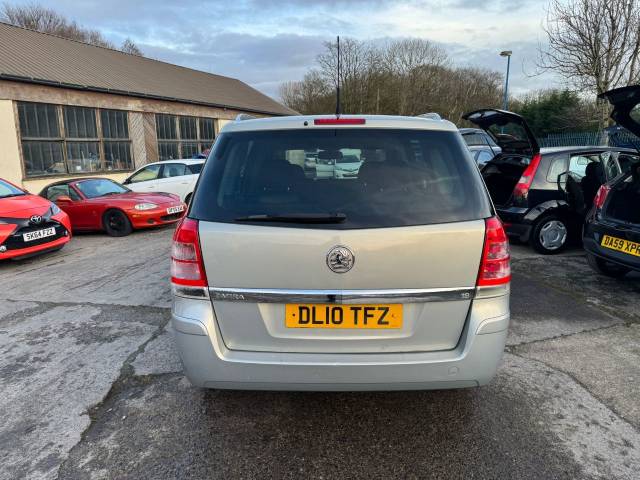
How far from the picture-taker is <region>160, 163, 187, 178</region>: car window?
12283 millimetres

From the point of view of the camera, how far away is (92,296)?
5324mm

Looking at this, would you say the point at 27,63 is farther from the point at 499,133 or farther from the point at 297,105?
the point at 297,105

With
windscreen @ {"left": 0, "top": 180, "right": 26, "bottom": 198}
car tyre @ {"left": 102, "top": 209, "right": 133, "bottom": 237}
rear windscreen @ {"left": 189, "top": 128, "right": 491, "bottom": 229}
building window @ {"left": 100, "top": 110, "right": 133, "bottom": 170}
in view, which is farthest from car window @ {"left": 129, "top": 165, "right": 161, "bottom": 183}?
Answer: rear windscreen @ {"left": 189, "top": 128, "right": 491, "bottom": 229}

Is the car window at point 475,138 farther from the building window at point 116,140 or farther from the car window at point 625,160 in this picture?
the building window at point 116,140

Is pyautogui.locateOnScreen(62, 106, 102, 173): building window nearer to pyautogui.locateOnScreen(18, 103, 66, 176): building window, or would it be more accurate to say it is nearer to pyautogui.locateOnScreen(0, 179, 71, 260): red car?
pyautogui.locateOnScreen(18, 103, 66, 176): building window

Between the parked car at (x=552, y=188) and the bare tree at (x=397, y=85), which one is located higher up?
the bare tree at (x=397, y=85)

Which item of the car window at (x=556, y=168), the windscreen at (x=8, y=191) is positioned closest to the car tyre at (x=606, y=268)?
the car window at (x=556, y=168)

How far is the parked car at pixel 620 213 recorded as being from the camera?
4582 millimetres

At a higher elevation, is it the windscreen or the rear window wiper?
the rear window wiper

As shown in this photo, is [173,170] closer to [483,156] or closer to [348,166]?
[483,156]

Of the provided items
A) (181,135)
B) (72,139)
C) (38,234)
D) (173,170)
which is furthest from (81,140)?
(38,234)

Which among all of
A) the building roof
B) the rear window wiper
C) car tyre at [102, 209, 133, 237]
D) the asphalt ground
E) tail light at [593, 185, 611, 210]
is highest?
the building roof

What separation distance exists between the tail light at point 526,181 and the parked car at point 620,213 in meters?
1.41

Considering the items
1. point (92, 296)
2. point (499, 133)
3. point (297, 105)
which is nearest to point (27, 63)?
point (92, 296)
